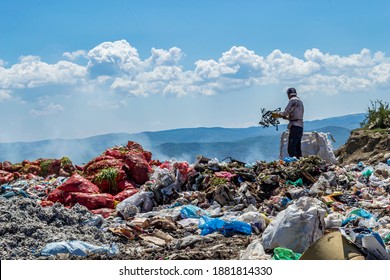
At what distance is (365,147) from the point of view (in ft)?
61.7

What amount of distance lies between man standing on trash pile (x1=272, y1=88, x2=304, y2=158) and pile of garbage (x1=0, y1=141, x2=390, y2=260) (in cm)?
107

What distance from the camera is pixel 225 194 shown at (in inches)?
419

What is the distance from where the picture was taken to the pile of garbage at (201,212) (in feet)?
22.8

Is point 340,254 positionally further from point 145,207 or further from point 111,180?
point 111,180

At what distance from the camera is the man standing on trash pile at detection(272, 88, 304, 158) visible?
1359 cm

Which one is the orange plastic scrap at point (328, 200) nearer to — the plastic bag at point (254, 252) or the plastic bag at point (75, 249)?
the plastic bag at point (254, 252)

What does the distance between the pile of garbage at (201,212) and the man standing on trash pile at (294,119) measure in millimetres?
1067

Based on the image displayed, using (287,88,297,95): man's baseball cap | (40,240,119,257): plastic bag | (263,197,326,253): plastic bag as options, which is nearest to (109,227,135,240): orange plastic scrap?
(40,240,119,257): plastic bag

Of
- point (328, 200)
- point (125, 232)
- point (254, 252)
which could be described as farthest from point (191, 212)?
point (254, 252)

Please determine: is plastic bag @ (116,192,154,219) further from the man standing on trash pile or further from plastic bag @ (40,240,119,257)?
the man standing on trash pile

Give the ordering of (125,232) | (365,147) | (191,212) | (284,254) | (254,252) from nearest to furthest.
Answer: (284,254) < (254,252) < (125,232) < (191,212) < (365,147)

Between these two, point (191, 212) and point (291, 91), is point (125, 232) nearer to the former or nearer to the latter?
point (191, 212)

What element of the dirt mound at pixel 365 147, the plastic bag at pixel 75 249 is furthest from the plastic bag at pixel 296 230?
the dirt mound at pixel 365 147

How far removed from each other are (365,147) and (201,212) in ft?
33.7
